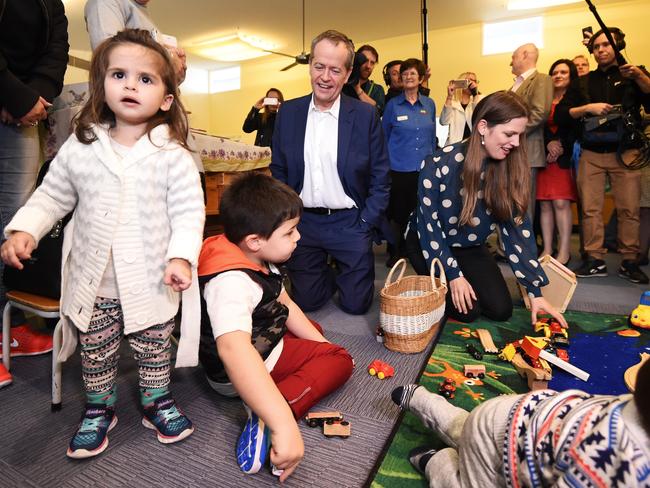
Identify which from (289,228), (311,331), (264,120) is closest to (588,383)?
(311,331)

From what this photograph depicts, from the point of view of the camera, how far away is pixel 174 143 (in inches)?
44.8

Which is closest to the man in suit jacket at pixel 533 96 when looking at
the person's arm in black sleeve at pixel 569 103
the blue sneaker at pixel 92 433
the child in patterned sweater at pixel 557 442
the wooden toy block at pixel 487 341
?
the person's arm in black sleeve at pixel 569 103

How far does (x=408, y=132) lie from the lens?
10.4 ft

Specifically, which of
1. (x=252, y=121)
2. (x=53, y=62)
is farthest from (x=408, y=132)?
(x=53, y=62)

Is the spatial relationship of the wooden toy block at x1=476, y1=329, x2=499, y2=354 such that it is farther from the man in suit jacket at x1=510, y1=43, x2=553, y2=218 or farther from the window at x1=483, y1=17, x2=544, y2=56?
the window at x1=483, y1=17, x2=544, y2=56

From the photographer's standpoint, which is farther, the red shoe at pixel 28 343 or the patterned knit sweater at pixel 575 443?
the red shoe at pixel 28 343

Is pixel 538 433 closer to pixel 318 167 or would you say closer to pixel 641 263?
pixel 318 167

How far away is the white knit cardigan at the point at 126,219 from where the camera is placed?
1053 millimetres

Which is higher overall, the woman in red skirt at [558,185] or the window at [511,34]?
Answer: the window at [511,34]

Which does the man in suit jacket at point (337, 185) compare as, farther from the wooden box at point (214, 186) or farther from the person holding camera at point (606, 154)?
the person holding camera at point (606, 154)

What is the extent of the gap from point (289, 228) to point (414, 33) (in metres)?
6.95

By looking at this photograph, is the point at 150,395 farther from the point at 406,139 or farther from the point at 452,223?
the point at 406,139

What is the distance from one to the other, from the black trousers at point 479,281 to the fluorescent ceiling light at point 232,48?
6.05 meters

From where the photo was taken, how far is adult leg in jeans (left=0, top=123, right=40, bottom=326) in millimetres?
1530
